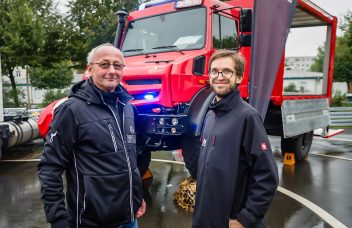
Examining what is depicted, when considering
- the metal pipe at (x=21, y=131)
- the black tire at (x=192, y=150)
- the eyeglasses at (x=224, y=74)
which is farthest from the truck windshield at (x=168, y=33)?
the metal pipe at (x=21, y=131)

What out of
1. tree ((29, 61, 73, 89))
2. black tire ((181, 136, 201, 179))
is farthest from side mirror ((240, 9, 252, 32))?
tree ((29, 61, 73, 89))

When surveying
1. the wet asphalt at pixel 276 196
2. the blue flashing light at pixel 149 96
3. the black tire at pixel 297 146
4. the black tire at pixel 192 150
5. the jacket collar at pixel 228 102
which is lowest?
the wet asphalt at pixel 276 196

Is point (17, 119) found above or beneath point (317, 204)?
above

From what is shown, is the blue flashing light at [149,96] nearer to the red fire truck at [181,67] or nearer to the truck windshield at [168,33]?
the red fire truck at [181,67]

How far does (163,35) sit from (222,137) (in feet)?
12.6

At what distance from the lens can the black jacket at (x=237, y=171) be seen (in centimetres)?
204

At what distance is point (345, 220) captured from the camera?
181 inches

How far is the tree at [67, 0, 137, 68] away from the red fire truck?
26.8ft

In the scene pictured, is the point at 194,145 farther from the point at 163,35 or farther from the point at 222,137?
the point at 222,137

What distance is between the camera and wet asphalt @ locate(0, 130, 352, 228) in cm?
458

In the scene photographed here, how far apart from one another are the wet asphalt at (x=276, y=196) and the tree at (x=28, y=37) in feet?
20.1

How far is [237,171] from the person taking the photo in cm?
210

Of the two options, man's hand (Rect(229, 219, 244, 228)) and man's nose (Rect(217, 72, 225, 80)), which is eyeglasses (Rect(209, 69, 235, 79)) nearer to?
man's nose (Rect(217, 72, 225, 80))

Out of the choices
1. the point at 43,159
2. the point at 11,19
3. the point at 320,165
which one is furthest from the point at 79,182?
the point at 11,19
